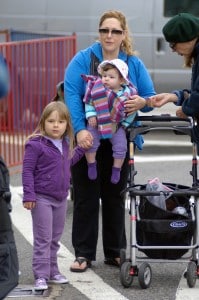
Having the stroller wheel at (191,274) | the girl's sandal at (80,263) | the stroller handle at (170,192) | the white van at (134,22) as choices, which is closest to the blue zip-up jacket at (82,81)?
the stroller handle at (170,192)

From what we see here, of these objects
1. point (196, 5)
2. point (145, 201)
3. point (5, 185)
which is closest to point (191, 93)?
point (145, 201)

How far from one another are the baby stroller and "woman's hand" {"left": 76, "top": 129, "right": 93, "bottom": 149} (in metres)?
0.29

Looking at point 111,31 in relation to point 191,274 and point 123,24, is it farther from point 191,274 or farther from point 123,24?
point 191,274

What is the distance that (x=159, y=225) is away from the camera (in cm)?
672

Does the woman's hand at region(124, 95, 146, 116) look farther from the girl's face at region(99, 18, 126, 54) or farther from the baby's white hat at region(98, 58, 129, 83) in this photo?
the girl's face at region(99, 18, 126, 54)

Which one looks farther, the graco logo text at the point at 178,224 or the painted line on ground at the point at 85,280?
the graco logo text at the point at 178,224

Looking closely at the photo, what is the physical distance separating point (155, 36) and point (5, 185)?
9603 mm

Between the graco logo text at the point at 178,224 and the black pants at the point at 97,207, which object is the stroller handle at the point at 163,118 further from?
the graco logo text at the point at 178,224

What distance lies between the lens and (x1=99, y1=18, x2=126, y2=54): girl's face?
6.97m

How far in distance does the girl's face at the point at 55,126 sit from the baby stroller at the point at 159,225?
1.61 feet

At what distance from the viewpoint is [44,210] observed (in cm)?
662

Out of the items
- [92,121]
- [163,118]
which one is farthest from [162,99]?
[92,121]

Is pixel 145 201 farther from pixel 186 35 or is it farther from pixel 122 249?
pixel 186 35

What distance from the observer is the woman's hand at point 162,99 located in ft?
22.0
